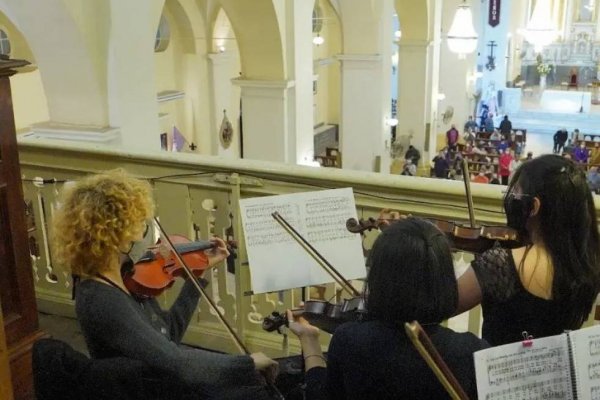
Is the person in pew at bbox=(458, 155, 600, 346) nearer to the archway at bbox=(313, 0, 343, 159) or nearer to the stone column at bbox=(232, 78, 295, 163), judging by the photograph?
the stone column at bbox=(232, 78, 295, 163)

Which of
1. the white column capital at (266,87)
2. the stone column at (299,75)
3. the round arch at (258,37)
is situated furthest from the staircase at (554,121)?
the round arch at (258,37)

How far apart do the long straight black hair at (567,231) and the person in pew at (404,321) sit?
470mm

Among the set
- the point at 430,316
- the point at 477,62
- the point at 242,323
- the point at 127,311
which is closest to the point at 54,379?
the point at 127,311

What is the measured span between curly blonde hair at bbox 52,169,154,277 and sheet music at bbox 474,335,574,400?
1.30 meters

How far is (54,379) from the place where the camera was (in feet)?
7.27

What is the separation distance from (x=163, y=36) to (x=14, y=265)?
13.1 metres

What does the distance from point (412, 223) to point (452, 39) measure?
1123 centimetres

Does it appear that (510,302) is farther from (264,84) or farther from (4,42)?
(4,42)

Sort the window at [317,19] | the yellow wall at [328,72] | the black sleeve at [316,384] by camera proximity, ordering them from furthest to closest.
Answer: the yellow wall at [328,72]
the window at [317,19]
the black sleeve at [316,384]

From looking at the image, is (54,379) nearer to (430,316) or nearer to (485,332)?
(430,316)

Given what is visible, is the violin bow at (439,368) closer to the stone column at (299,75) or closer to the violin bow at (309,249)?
the violin bow at (309,249)

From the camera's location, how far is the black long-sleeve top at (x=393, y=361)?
75.1 inches

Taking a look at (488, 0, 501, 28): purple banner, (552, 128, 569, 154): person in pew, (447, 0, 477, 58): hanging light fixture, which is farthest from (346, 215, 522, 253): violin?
(488, 0, 501, 28): purple banner

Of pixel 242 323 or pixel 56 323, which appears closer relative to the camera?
pixel 242 323
